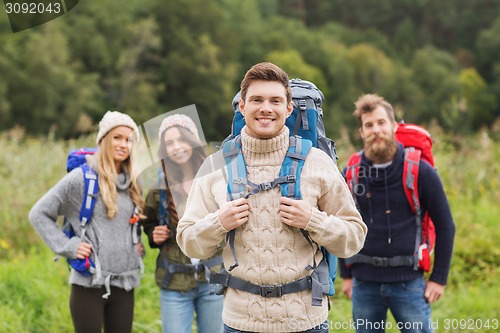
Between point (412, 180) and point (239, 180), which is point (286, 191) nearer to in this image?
point (239, 180)

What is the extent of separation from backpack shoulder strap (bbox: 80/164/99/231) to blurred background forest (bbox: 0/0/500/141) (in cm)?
2209

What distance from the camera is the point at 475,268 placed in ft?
22.5

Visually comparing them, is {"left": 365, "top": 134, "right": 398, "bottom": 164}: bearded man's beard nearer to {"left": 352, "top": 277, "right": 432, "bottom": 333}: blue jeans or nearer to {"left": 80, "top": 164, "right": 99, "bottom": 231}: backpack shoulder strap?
{"left": 352, "top": 277, "right": 432, "bottom": 333}: blue jeans

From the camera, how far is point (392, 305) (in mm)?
3885

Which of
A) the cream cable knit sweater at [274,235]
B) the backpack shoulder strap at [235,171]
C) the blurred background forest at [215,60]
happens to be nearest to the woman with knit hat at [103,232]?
the cream cable knit sweater at [274,235]

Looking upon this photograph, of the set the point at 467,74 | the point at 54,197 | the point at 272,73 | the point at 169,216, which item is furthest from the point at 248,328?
the point at 467,74

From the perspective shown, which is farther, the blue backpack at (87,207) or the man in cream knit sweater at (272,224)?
the blue backpack at (87,207)

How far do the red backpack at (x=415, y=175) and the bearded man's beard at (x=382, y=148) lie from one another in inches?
3.9

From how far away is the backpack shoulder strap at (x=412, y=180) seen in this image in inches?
150

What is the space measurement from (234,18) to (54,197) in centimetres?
7456

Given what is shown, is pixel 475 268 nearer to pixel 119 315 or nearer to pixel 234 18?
pixel 119 315

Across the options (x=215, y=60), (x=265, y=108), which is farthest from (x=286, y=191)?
(x=215, y=60)

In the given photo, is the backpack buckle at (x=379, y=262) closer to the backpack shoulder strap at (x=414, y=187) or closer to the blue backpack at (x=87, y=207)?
the backpack shoulder strap at (x=414, y=187)

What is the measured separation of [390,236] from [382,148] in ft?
Answer: 1.86
